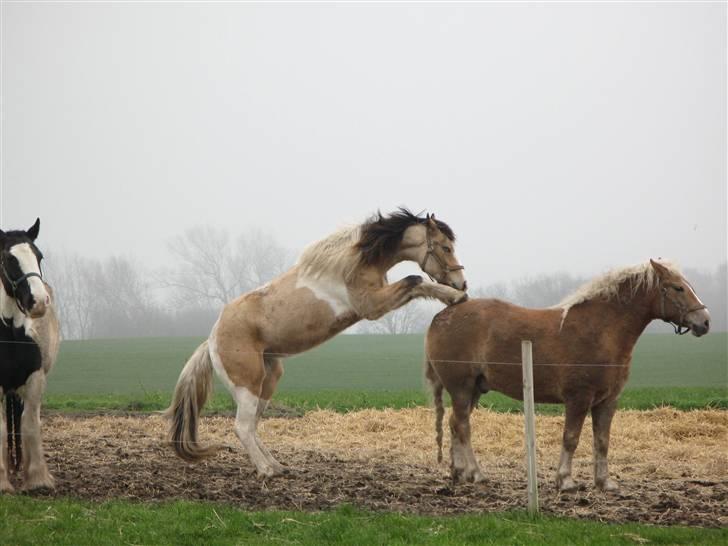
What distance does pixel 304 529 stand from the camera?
6.37 meters

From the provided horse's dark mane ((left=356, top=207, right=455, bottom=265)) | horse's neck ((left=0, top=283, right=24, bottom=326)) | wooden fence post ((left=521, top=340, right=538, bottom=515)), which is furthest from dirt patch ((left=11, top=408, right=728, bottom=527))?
horse's dark mane ((left=356, top=207, right=455, bottom=265))

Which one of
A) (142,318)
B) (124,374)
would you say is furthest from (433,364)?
(142,318)

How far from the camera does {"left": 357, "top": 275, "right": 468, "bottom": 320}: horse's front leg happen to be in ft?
28.0

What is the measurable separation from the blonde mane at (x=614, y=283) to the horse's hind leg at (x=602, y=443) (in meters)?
0.92

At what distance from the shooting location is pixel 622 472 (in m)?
9.10

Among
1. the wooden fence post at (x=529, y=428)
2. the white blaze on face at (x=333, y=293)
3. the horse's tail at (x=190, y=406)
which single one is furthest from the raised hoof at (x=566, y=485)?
the horse's tail at (x=190, y=406)

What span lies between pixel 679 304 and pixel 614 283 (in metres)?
0.63

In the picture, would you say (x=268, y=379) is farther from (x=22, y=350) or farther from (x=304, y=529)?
(x=304, y=529)

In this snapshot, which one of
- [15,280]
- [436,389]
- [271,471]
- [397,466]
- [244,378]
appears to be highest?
[15,280]

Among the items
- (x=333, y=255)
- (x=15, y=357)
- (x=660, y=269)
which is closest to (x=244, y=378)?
(x=333, y=255)

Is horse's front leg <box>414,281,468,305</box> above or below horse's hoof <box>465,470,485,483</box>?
above

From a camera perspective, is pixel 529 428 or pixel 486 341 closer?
pixel 529 428

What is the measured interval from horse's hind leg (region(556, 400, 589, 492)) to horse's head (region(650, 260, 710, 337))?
1.17 metres

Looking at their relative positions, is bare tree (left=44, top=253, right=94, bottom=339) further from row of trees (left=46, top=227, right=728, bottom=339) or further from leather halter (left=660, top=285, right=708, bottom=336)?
leather halter (left=660, top=285, right=708, bottom=336)
